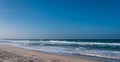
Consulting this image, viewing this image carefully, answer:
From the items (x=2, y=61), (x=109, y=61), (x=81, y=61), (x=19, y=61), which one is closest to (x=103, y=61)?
(x=109, y=61)

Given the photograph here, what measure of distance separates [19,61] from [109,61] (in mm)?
6422

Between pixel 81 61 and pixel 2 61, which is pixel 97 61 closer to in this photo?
pixel 81 61

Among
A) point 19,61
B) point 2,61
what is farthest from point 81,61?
point 2,61

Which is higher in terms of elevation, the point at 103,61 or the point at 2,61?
the point at 2,61

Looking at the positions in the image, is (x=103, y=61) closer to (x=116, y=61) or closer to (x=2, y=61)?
(x=116, y=61)

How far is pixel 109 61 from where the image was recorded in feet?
37.8

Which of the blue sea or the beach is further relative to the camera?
the blue sea

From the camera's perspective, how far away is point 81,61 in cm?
1152

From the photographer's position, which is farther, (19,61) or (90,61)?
(90,61)

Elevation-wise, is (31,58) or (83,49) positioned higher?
(31,58)

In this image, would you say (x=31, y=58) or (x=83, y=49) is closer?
(x=31, y=58)

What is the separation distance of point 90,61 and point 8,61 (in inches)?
228

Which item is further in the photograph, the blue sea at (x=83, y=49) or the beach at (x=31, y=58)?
the blue sea at (x=83, y=49)

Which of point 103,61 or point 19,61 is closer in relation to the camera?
point 19,61
